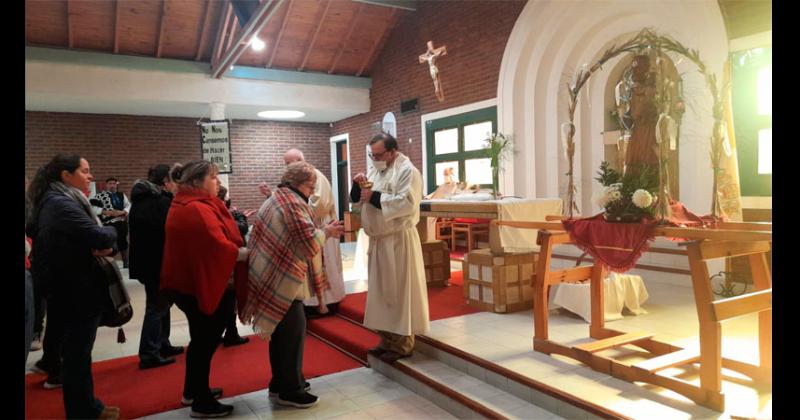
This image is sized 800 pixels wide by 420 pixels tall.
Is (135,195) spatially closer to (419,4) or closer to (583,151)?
(583,151)

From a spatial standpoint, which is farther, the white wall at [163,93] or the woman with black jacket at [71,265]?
the white wall at [163,93]

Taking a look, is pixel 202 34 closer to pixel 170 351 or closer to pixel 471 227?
pixel 471 227

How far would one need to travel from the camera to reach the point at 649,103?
3475mm

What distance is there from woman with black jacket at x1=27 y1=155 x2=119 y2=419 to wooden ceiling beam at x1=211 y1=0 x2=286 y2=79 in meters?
4.85

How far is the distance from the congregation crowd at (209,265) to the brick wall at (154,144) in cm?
781

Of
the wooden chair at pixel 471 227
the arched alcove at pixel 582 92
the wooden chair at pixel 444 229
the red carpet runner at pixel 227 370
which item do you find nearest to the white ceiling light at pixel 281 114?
the wooden chair at pixel 444 229

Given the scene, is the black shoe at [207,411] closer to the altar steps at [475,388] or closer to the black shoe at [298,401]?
the black shoe at [298,401]

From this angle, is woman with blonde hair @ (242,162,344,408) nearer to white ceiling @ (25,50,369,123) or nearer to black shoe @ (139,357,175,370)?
black shoe @ (139,357,175,370)

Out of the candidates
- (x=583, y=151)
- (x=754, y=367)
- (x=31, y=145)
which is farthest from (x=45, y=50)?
(x=754, y=367)

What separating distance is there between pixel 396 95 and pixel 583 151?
4.71m

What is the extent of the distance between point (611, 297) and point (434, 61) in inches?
245

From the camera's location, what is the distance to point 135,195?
4008mm

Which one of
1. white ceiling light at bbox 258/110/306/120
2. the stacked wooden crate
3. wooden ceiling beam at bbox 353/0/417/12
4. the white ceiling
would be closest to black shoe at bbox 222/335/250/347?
the stacked wooden crate

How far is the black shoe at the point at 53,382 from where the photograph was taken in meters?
3.80
